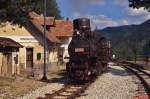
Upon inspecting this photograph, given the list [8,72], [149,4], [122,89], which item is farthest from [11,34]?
[122,89]

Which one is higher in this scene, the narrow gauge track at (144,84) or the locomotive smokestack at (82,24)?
the locomotive smokestack at (82,24)

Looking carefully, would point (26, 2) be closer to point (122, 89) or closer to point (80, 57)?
point (80, 57)

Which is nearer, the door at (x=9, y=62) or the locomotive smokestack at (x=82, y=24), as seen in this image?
the locomotive smokestack at (x=82, y=24)

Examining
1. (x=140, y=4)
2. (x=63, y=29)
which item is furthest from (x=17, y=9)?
(x=63, y=29)

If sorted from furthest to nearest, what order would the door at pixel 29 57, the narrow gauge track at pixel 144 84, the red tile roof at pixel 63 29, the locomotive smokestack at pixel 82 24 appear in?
1. the red tile roof at pixel 63 29
2. the door at pixel 29 57
3. the locomotive smokestack at pixel 82 24
4. the narrow gauge track at pixel 144 84

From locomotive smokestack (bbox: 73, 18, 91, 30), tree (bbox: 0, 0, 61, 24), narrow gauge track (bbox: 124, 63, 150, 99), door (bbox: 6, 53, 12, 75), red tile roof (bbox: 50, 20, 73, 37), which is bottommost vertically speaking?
narrow gauge track (bbox: 124, 63, 150, 99)

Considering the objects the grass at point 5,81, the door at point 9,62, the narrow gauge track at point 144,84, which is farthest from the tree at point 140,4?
the grass at point 5,81

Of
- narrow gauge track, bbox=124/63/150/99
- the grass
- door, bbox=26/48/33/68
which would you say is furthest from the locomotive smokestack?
door, bbox=26/48/33/68

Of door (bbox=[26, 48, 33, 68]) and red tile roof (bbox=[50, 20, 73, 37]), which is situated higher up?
red tile roof (bbox=[50, 20, 73, 37])

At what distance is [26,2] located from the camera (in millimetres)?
27234

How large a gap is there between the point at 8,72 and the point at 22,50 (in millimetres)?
12966

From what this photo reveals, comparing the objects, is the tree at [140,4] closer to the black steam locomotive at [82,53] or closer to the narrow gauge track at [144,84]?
the narrow gauge track at [144,84]

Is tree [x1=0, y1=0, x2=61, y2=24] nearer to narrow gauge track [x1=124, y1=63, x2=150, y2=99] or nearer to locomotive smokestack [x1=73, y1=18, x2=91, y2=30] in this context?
locomotive smokestack [x1=73, y1=18, x2=91, y2=30]

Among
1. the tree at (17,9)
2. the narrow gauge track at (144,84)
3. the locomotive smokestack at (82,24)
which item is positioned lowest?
the narrow gauge track at (144,84)
